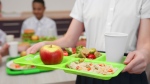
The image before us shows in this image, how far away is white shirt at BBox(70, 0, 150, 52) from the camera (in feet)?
3.50

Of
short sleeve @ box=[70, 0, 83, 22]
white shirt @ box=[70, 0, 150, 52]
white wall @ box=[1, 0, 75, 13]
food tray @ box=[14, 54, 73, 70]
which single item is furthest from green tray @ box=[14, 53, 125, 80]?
white wall @ box=[1, 0, 75, 13]

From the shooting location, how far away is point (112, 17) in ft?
3.62

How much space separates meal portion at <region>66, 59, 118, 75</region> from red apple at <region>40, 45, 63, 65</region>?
91mm

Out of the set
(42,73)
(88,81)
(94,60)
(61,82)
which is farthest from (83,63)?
(42,73)

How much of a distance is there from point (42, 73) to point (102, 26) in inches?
25.9

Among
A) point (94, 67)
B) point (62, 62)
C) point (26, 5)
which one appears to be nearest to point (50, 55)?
point (62, 62)

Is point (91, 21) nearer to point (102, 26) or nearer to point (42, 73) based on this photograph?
point (102, 26)

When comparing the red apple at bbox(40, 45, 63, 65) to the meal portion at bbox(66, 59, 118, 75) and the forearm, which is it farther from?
the forearm

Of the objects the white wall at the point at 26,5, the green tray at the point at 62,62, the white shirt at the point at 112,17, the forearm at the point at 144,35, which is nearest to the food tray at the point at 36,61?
the green tray at the point at 62,62

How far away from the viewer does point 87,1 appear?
1183mm

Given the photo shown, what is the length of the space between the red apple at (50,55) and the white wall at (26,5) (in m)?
3.72

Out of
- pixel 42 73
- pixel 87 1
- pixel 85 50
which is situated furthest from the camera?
pixel 42 73

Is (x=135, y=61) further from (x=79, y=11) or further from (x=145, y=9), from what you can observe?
(x=79, y=11)

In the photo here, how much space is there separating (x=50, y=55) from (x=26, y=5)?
3800 mm
